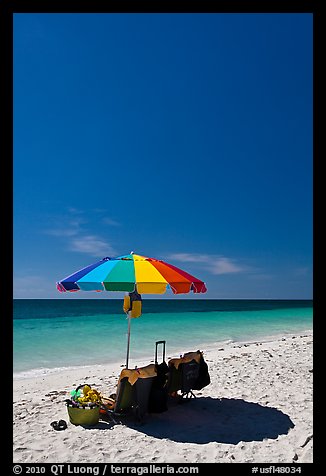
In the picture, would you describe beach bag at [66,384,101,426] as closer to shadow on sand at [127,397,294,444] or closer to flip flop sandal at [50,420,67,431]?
flip flop sandal at [50,420,67,431]

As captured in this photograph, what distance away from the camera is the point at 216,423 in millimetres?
5012

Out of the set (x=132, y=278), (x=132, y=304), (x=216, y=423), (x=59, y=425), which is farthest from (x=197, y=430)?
(x=132, y=278)

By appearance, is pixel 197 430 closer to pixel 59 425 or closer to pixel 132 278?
pixel 59 425

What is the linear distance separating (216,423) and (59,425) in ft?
6.36

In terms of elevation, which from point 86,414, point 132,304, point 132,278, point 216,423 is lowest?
point 216,423

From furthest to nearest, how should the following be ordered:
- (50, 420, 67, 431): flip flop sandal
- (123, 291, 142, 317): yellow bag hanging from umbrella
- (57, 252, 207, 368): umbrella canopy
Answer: (123, 291, 142, 317): yellow bag hanging from umbrella, (50, 420, 67, 431): flip flop sandal, (57, 252, 207, 368): umbrella canopy

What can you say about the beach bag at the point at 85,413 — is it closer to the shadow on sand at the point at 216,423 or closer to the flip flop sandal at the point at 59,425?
the flip flop sandal at the point at 59,425

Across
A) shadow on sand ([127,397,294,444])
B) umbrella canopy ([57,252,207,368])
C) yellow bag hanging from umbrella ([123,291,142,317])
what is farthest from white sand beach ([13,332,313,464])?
umbrella canopy ([57,252,207,368])

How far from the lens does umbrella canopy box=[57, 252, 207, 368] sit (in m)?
4.55
